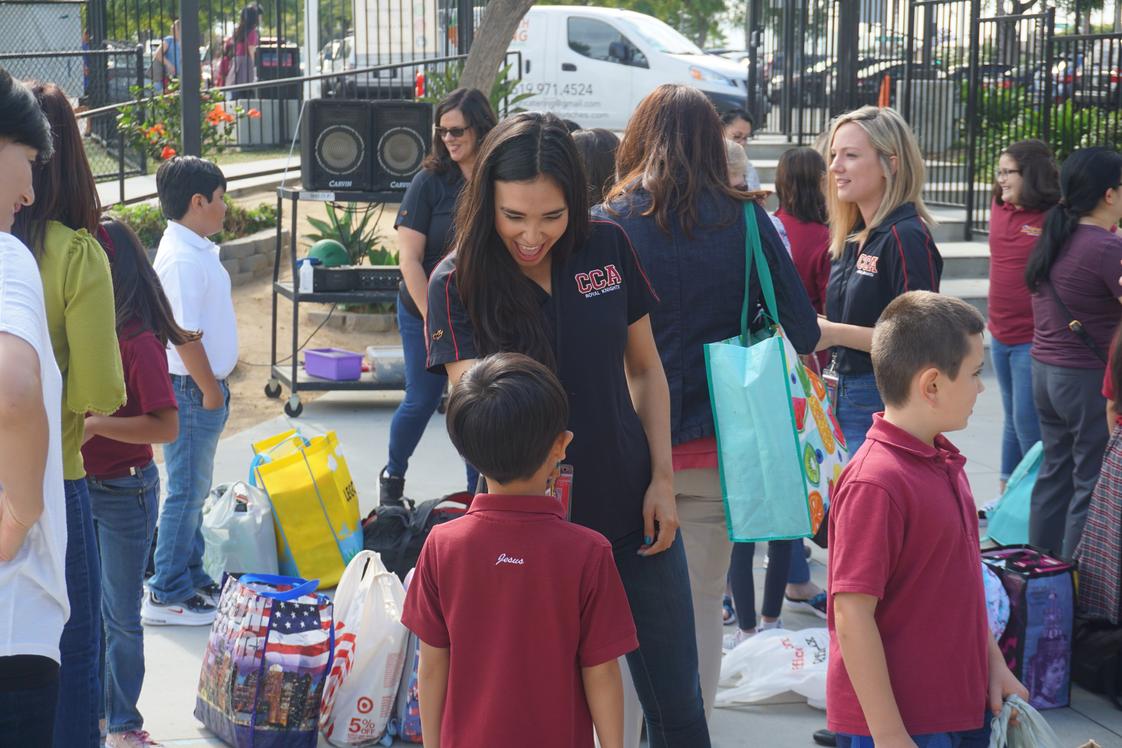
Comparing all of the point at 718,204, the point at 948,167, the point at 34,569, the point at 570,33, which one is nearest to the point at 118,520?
the point at 34,569

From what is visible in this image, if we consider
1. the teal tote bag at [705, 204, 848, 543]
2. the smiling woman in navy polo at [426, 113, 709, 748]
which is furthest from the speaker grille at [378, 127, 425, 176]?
the smiling woman in navy polo at [426, 113, 709, 748]

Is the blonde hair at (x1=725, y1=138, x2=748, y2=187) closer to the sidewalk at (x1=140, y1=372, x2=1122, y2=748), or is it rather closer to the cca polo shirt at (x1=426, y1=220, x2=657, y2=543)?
the sidewalk at (x1=140, y1=372, x2=1122, y2=748)

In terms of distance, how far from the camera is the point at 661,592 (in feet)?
8.89

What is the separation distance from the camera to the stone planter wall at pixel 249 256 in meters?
10.5

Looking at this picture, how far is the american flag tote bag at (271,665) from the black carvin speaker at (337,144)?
4.54m

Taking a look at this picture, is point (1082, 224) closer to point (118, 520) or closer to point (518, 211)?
point (518, 211)

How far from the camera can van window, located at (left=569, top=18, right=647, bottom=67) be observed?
716 inches

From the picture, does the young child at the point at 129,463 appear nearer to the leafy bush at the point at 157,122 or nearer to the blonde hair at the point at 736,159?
the blonde hair at the point at 736,159

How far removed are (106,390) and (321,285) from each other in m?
5.56

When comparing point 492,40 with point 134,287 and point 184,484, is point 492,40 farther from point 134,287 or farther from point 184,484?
point 134,287

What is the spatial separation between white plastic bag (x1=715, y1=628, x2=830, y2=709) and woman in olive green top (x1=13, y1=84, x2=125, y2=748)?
217 cm

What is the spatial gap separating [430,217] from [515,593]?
343 centimetres

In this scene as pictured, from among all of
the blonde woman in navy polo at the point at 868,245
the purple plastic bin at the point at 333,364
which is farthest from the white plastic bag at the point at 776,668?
the purple plastic bin at the point at 333,364

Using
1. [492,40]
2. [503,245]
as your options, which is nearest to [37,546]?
[503,245]
